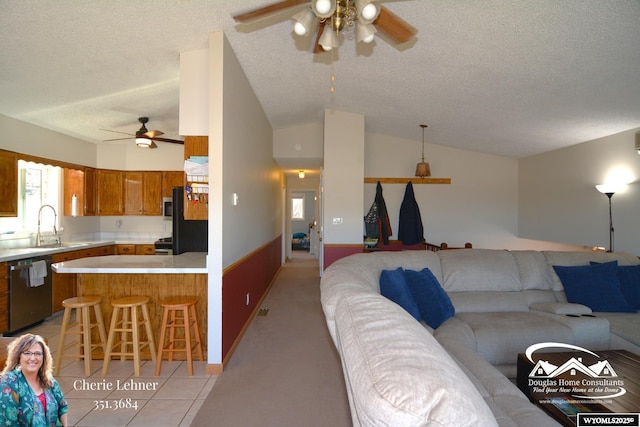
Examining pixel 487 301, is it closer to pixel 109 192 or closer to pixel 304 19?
pixel 304 19

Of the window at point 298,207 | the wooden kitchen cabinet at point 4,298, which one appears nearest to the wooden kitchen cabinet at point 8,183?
the wooden kitchen cabinet at point 4,298

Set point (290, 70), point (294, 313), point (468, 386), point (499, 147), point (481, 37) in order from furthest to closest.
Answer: point (499, 147) → point (294, 313) → point (290, 70) → point (481, 37) → point (468, 386)

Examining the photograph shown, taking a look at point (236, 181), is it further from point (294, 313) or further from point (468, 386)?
point (468, 386)

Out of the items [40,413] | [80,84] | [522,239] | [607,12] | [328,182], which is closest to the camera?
[40,413]

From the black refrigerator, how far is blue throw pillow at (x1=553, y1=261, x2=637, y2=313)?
3.80 metres

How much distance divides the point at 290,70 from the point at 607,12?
2.66 m

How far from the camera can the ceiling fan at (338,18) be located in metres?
1.67

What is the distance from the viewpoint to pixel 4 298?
10.6ft

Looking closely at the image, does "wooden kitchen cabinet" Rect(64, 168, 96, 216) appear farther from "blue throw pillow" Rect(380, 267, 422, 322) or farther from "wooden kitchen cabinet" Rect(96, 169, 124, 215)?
"blue throw pillow" Rect(380, 267, 422, 322)

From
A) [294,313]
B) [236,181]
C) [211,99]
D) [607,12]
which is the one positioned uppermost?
[607,12]

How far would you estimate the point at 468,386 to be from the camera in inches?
28.6

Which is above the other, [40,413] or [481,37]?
[481,37]

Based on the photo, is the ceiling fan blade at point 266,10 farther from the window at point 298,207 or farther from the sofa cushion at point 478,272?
the window at point 298,207

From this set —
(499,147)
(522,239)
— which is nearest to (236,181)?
(499,147)
